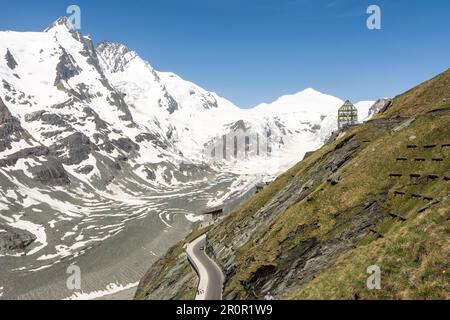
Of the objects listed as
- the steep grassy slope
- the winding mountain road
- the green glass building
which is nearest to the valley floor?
the winding mountain road

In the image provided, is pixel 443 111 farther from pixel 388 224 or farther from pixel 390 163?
pixel 388 224

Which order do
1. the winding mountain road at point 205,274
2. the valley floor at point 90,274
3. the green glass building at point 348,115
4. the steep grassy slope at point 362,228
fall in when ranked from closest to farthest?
the steep grassy slope at point 362,228 → the winding mountain road at point 205,274 → the green glass building at point 348,115 → the valley floor at point 90,274

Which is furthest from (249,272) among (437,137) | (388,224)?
(437,137)

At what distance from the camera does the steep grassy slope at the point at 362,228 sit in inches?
1025

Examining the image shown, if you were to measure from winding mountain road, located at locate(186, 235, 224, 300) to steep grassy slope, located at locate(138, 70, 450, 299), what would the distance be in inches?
63.0

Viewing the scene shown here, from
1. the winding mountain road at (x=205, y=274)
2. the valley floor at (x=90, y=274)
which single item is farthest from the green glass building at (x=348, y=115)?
the valley floor at (x=90, y=274)

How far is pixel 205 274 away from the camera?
58500 millimetres

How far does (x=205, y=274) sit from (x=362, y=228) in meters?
26.7

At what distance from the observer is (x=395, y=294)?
24.1 metres

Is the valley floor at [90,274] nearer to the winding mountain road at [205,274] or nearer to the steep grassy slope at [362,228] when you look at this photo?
the winding mountain road at [205,274]

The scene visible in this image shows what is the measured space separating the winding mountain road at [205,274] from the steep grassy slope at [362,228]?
1599 millimetres

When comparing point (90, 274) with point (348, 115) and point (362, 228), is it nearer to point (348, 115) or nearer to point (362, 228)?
point (348, 115)
